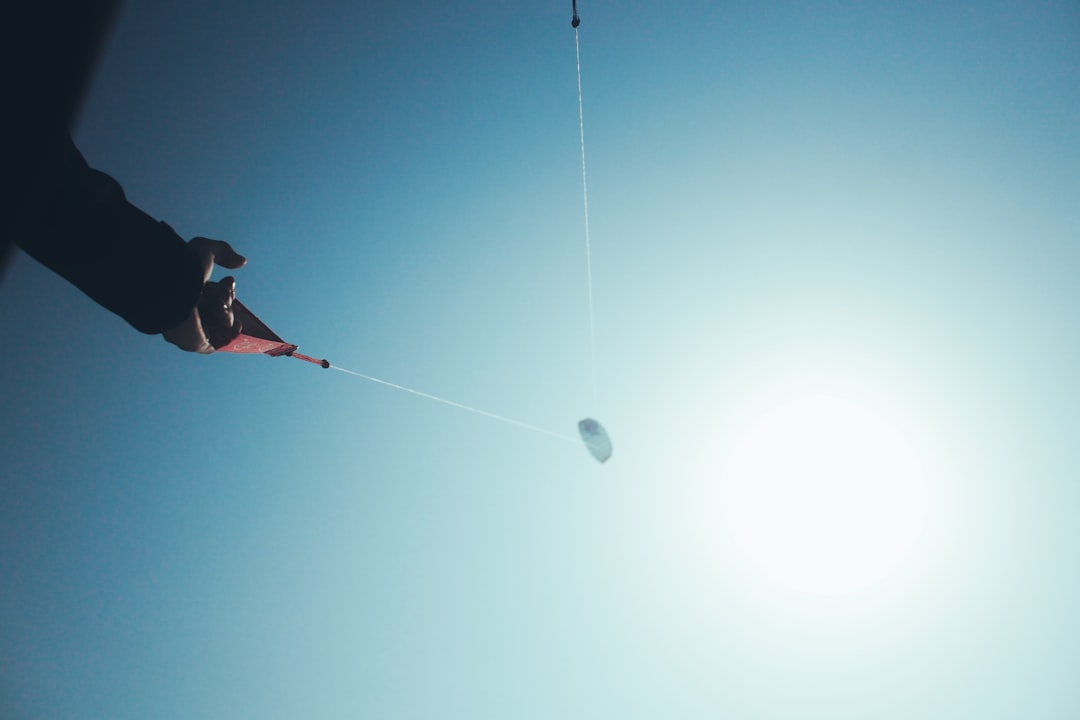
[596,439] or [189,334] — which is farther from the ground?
[596,439]

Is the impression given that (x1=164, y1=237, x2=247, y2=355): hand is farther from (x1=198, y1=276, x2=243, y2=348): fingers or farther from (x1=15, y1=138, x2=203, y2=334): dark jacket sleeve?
(x1=15, y1=138, x2=203, y2=334): dark jacket sleeve

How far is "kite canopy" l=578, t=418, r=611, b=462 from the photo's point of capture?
303 inches

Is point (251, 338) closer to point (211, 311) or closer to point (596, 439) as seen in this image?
point (211, 311)

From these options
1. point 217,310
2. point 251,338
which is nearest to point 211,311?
point 217,310

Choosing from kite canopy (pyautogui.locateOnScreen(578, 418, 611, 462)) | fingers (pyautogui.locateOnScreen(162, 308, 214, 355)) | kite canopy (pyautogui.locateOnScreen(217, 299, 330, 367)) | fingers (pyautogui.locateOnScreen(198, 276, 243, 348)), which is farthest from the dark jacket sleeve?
kite canopy (pyautogui.locateOnScreen(578, 418, 611, 462))

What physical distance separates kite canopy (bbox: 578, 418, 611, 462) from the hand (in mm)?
5718

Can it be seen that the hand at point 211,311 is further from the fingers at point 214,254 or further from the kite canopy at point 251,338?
the kite canopy at point 251,338

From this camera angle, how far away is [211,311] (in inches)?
100

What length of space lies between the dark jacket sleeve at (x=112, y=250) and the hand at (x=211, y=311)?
162 millimetres

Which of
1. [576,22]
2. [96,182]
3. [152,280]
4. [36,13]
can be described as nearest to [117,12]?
[36,13]

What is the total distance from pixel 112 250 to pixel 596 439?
21.7 ft

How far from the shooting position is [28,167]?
98 cm

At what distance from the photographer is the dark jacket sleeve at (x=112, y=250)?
161 cm

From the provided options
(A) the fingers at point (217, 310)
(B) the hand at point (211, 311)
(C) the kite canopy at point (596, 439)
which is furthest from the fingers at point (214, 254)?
(C) the kite canopy at point (596, 439)
